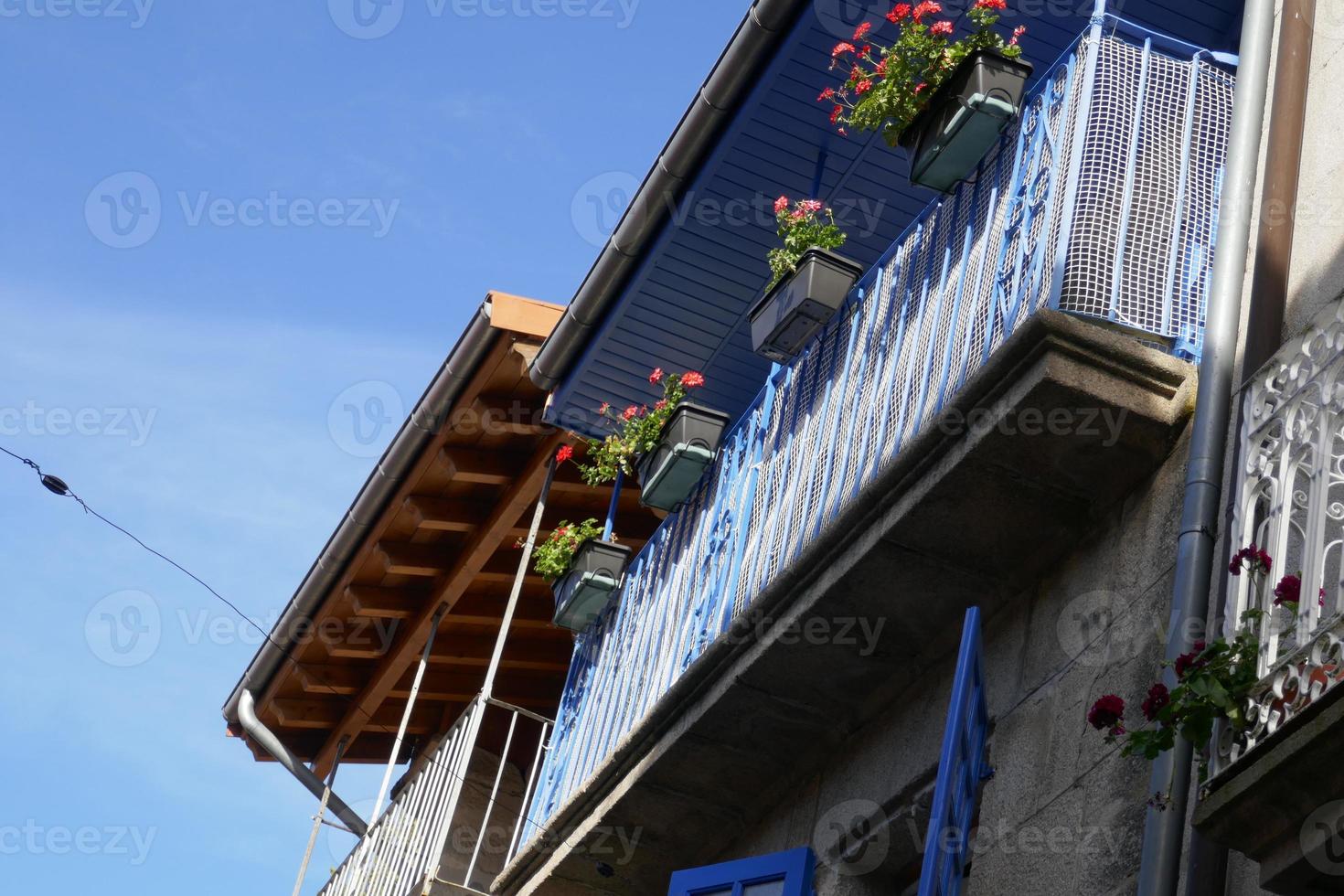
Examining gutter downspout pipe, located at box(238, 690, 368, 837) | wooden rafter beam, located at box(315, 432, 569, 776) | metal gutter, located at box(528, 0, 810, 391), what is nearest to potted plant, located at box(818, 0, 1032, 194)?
metal gutter, located at box(528, 0, 810, 391)

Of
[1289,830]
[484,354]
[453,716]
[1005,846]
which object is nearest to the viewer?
[1289,830]

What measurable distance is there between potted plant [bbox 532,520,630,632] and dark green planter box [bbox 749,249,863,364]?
90.8 inches

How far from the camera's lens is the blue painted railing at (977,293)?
19.1 feet

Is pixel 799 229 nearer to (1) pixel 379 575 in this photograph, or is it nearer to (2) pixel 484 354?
(2) pixel 484 354

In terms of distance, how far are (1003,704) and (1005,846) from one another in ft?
2.00

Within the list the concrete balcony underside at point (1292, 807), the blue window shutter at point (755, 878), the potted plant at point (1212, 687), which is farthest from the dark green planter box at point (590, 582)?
the concrete balcony underside at point (1292, 807)

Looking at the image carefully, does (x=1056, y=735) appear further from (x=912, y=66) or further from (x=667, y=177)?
(x=667, y=177)

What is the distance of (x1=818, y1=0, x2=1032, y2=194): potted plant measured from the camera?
6.78m

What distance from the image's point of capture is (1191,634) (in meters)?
4.98

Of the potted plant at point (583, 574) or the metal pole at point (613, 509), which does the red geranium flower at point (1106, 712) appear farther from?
the metal pole at point (613, 509)

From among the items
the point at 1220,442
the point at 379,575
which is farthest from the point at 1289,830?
the point at 379,575

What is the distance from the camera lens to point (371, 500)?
1214cm

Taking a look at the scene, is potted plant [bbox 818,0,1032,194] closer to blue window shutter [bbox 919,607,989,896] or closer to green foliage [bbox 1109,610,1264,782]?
blue window shutter [bbox 919,607,989,896]

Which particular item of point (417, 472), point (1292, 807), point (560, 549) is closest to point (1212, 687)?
point (1292, 807)
